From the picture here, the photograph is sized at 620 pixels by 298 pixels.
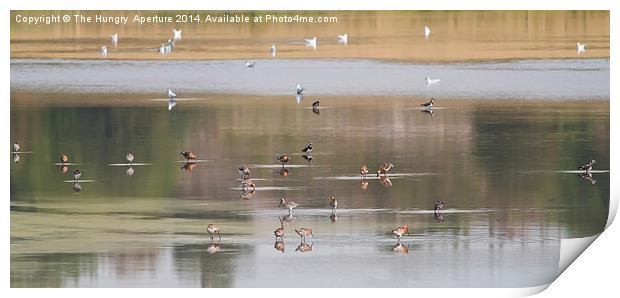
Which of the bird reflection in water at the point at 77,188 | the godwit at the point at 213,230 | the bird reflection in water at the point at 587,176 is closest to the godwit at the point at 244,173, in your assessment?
the godwit at the point at 213,230

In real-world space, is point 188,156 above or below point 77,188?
above

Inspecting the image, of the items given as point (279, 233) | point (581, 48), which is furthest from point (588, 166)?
point (279, 233)

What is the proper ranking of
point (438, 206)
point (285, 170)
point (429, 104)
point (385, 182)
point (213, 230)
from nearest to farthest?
point (213, 230) < point (438, 206) < point (385, 182) < point (285, 170) < point (429, 104)

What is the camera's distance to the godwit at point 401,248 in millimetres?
15438

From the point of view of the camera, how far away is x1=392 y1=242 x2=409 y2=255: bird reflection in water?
1544 cm

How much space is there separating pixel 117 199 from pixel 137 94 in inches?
48.6

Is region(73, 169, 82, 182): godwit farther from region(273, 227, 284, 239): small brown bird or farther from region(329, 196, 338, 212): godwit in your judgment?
region(329, 196, 338, 212): godwit

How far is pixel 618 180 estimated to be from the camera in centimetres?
1558

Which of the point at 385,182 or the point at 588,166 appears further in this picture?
the point at 385,182

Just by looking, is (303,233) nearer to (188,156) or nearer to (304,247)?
(304,247)

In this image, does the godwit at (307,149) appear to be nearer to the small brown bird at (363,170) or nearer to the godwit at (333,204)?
the small brown bird at (363,170)

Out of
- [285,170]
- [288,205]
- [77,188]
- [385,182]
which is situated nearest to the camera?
[288,205]

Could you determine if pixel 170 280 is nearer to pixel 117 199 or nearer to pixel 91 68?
pixel 117 199

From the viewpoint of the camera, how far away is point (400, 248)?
1548 cm
